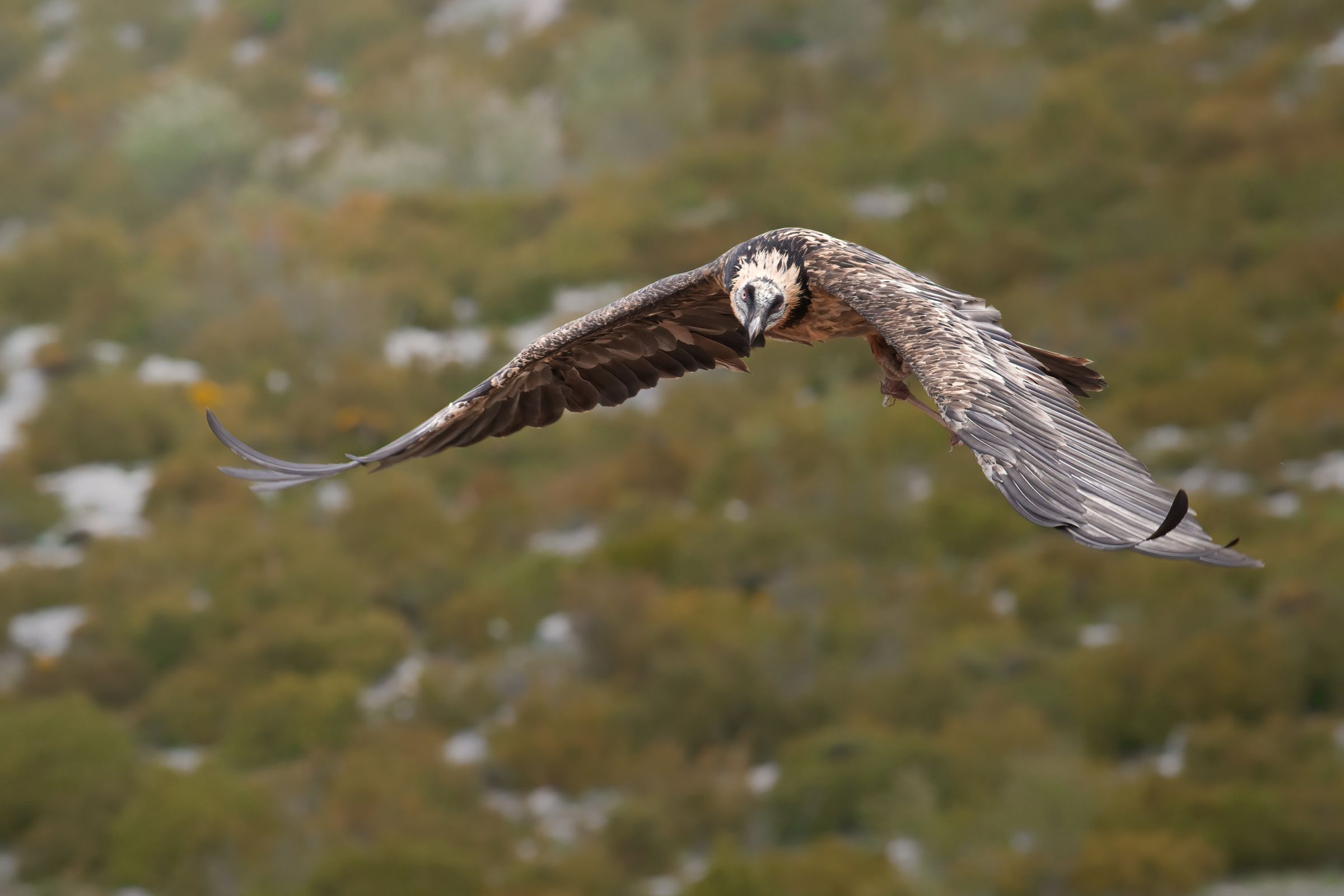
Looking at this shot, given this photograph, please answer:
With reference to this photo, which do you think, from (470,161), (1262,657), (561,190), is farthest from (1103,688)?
(470,161)

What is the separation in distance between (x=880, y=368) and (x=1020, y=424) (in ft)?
6.76

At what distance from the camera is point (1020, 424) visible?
8641 millimetres

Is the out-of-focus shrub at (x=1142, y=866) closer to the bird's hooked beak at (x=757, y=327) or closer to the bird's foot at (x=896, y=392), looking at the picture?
the bird's foot at (x=896, y=392)

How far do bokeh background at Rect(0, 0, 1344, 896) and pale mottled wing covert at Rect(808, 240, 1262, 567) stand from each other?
21329 millimetres

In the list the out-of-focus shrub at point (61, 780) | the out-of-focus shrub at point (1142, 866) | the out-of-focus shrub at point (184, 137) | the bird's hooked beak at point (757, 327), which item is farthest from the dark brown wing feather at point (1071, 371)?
the out-of-focus shrub at point (184, 137)

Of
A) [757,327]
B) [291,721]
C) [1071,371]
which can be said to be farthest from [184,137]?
[1071,371]

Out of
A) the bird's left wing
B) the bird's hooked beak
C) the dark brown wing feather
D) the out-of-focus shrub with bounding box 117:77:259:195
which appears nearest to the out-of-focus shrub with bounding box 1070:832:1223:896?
the bird's left wing

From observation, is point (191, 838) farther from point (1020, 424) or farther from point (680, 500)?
point (1020, 424)

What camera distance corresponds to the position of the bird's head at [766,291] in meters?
10.2

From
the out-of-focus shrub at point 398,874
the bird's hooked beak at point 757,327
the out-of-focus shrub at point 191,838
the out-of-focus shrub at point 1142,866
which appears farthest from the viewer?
the out-of-focus shrub at point 191,838

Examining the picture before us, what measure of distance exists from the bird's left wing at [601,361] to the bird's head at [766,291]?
617mm

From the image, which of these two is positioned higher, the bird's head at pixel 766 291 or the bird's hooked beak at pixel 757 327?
the bird's head at pixel 766 291

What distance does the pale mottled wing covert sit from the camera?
7664 millimetres

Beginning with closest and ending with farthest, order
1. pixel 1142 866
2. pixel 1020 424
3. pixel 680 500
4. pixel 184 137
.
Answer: pixel 1020 424 < pixel 1142 866 < pixel 680 500 < pixel 184 137
